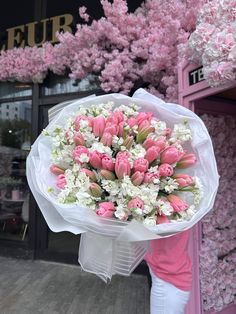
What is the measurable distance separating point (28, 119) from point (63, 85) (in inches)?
32.5

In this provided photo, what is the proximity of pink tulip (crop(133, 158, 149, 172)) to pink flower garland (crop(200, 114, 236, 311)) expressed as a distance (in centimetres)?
145

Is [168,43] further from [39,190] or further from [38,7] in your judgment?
[38,7]

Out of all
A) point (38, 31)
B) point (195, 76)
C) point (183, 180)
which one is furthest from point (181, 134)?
point (38, 31)

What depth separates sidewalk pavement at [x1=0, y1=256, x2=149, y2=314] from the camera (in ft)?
11.5

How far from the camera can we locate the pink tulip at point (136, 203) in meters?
1.34

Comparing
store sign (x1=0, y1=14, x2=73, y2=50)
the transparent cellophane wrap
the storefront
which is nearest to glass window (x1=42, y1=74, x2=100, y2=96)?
the storefront

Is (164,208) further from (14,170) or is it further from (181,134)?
(14,170)

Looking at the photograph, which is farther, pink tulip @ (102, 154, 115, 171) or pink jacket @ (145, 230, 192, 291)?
pink jacket @ (145, 230, 192, 291)

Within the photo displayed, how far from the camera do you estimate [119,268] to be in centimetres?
169

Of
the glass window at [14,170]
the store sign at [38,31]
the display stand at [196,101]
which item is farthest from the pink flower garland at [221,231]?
the glass window at [14,170]

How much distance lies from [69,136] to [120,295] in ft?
9.29

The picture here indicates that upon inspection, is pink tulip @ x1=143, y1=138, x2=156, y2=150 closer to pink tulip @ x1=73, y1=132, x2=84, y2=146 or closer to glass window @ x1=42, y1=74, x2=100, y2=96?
pink tulip @ x1=73, y1=132, x2=84, y2=146

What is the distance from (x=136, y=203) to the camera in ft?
4.41

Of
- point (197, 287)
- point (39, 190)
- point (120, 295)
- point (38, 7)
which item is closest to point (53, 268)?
point (120, 295)
